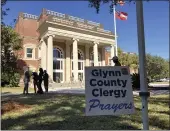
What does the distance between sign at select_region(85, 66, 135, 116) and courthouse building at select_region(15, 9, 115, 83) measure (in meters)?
36.6

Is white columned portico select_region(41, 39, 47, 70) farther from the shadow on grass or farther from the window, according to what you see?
the shadow on grass

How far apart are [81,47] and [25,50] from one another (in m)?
10.1

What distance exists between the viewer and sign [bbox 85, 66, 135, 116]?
4.38 meters

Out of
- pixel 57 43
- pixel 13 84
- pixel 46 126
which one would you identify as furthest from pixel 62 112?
pixel 57 43

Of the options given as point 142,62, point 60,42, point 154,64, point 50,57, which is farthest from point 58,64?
point 142,62

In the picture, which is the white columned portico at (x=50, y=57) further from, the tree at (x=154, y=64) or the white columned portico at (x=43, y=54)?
the tree at (x=154, y=64)

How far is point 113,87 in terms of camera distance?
14.5 ft

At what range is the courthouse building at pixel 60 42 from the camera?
1683 inches

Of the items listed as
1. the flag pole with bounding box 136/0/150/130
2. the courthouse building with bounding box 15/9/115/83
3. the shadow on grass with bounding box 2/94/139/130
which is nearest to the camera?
the flag pole with bounding box 136/0/150/130

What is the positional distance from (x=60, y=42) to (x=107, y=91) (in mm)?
43434

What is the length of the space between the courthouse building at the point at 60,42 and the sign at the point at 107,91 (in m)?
36.6

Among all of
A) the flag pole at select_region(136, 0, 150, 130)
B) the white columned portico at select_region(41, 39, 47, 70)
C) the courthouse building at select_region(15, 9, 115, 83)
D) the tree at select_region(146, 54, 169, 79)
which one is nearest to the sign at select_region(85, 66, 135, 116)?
the flag pole at select_region(136, 0, 150, 130)

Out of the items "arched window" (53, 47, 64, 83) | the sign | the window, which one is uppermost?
the window

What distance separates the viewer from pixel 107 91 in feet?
14.4
